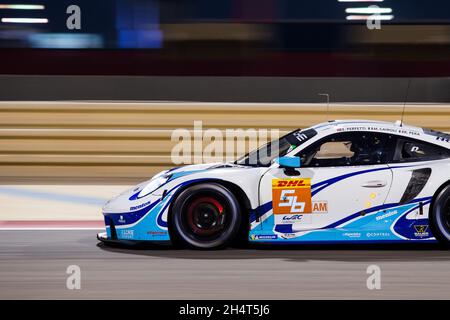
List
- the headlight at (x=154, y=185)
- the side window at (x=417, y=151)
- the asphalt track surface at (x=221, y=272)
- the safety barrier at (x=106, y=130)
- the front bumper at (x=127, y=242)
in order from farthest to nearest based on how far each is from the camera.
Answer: the safety barrier at (x=106, y=130), the front bumper at (x=127, y=242), the side window at (x=417, y=151), the headlight at (x=154, y=185), the asphalt track surface at (x=221, y=272)

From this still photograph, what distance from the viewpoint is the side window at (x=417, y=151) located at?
7539 millimetres

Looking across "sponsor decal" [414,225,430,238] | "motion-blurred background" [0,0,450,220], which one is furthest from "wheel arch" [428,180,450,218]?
"motion-blurred background" [0,0,450,220]

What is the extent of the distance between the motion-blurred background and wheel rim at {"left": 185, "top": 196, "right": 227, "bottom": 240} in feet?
12.1

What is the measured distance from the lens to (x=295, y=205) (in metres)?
7.31

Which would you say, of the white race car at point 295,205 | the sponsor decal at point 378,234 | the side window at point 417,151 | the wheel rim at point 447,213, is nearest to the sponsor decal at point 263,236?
the white race car at point 295,205

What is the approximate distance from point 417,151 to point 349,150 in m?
0.58

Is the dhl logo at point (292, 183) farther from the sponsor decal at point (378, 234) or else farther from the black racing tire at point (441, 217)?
the black racing tire at point (441, 217)

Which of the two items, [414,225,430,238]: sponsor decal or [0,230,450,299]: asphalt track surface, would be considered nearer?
[0,230,450,299]: asphalt track surface

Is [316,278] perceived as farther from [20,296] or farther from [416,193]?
[20,296]

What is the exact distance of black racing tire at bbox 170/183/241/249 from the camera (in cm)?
731

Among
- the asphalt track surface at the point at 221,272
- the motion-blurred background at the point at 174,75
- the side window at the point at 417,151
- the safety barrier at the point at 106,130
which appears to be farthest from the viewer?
the safety barrier at the point at 106,130

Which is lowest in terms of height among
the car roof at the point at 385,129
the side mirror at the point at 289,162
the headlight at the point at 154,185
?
the headlight at the point at 154,185

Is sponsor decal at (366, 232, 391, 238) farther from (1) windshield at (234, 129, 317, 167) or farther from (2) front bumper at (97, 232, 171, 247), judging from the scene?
(2) front bumper at (97, 232, 171, 247)

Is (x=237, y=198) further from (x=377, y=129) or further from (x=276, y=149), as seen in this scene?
(x=377, y=129)
